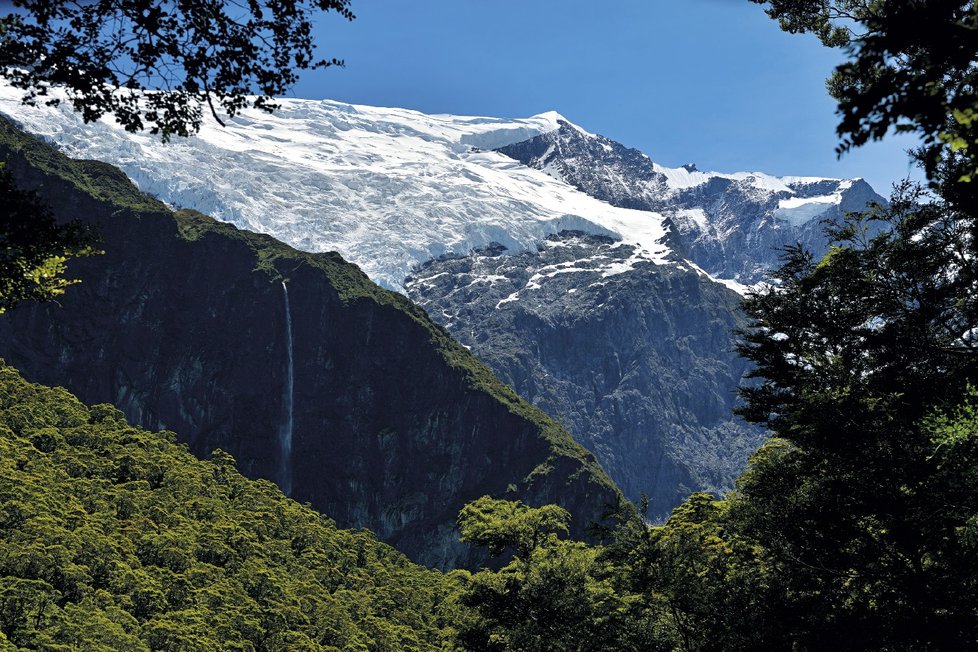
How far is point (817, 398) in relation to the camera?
27.9 m

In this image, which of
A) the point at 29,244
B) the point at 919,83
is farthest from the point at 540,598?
Result: the point at 919,83

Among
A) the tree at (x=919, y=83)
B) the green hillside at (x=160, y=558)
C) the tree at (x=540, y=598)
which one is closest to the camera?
the tree at (x=919, y=83)

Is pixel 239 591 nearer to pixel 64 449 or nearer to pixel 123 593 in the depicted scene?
pixel 123 593

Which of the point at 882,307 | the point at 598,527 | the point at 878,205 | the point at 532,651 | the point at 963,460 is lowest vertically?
the point at 532,651

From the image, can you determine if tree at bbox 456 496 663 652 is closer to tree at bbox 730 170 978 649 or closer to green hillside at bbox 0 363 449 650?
tree at bbox 730 170 978 649

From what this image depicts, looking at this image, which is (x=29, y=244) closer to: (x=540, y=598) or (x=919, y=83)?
(x=919, y=83)

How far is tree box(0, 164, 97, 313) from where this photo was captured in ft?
58.9

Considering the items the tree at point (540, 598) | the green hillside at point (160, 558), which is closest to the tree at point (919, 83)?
the tree at point (540, 598)

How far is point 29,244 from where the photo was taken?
1817 cm

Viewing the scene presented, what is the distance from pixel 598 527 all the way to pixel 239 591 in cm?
4199

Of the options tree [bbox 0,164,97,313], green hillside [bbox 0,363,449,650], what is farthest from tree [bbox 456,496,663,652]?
green hillside [bbox 0,363,449,650]

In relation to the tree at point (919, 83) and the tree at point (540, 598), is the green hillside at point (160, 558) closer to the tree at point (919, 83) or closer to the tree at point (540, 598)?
the tree at point (540, 598)

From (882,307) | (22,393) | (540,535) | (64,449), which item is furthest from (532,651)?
(22,393)

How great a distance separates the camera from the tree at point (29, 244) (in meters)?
18.0
